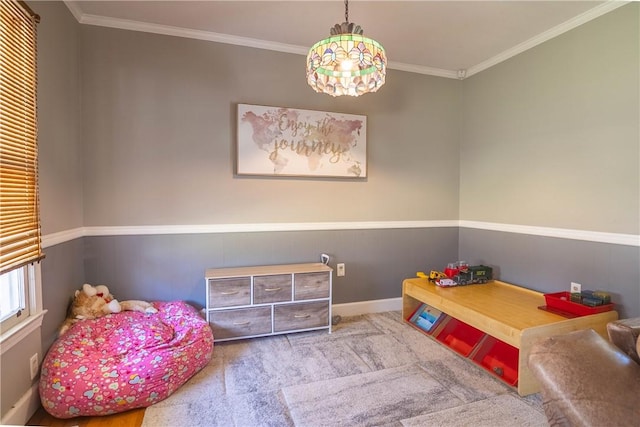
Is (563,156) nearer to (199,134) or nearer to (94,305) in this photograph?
(199,134)

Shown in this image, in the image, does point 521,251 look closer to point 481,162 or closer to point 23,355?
point 481,162

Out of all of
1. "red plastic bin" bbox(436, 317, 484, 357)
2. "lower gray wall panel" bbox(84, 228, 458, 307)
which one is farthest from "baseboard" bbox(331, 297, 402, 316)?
"red plastic bin" bbox(436, 317, 484, 357)

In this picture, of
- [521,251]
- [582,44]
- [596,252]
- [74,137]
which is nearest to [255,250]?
[74,137]

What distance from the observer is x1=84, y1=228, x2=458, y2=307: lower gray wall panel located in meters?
2.56

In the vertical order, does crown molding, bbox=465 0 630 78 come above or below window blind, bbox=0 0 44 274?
above

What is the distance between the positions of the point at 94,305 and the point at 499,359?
Result: 278 cm

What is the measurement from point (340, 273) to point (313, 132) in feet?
4.40

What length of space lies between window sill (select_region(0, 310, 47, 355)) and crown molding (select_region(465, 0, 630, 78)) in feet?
12.9

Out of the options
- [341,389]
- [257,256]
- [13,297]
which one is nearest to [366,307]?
[257,256]

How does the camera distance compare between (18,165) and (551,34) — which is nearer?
(18,165)

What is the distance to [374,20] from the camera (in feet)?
8.04

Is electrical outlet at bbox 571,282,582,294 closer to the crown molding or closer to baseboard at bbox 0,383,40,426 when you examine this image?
the crown molding

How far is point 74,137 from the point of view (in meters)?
2.33

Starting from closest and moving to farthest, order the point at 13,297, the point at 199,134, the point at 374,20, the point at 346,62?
the point at 13,297 < the point at 346,62 < the point at 374,20 < the point at 199,134
